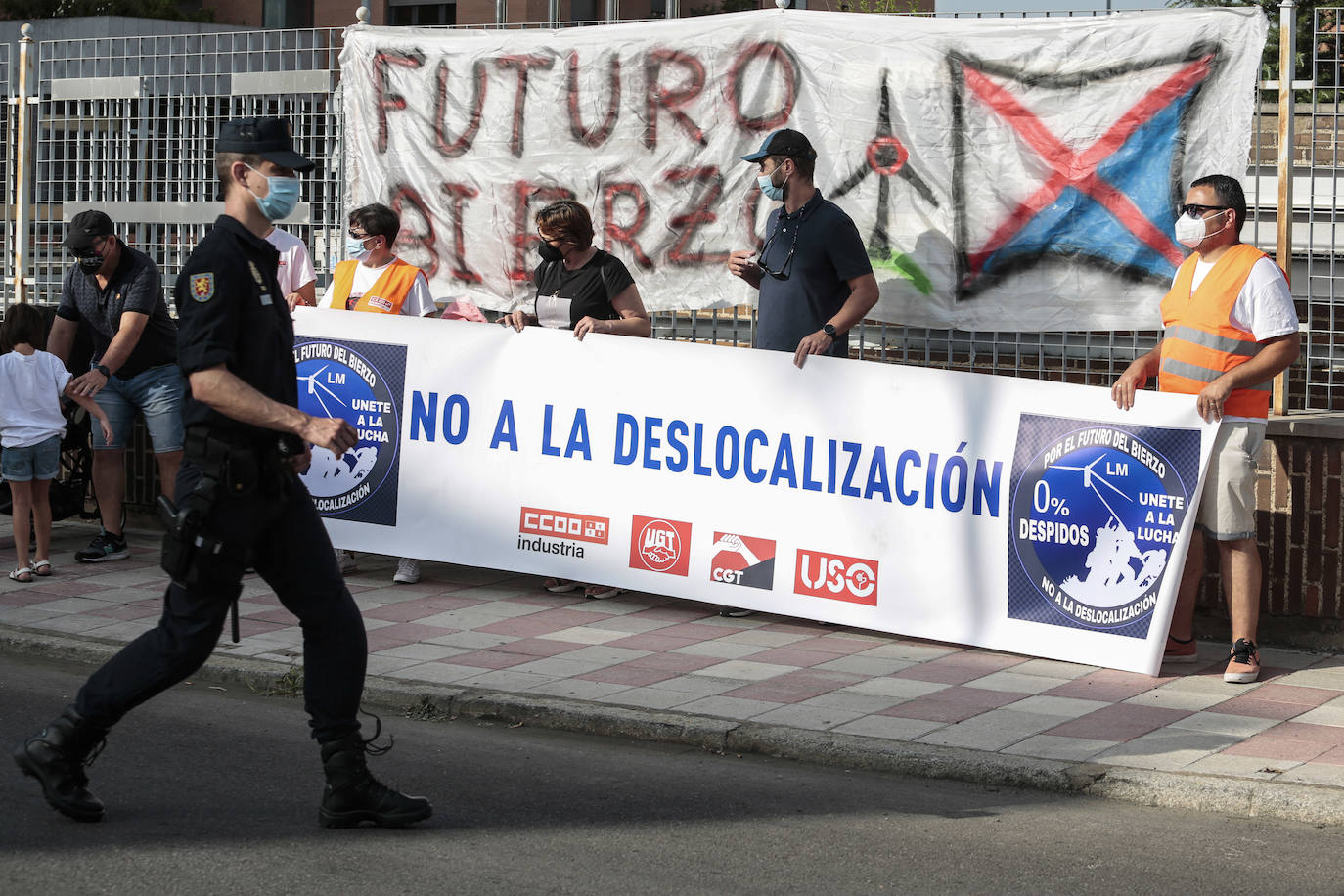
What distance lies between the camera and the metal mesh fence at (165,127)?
10875mm

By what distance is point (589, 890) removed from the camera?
4609mm

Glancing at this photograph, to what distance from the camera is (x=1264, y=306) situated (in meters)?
6.96

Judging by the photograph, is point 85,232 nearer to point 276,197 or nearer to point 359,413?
point 359,413

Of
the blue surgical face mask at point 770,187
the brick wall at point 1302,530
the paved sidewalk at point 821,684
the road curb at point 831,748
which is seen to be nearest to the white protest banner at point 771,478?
the paved sidewalk at point 821,684

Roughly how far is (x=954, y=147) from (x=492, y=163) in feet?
9.51

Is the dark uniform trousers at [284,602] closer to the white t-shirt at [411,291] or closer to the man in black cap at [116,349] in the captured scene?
the white t-shirt at [411,291]

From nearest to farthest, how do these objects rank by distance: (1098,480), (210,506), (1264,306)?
(210,506) < (1264,306) < (1098,480)

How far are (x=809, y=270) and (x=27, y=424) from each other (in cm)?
422

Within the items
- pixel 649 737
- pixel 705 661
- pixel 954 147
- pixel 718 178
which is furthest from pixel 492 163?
pixel 649 737

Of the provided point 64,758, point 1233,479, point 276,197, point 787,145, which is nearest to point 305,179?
point 787,145

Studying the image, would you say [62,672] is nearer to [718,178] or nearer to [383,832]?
[383,832]

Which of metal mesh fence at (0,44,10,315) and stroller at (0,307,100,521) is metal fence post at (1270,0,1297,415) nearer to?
stroller at (0,307,100,521)

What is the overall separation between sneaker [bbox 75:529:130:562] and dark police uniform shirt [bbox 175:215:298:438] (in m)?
5.00

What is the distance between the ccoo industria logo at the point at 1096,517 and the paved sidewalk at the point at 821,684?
0.28 metres
